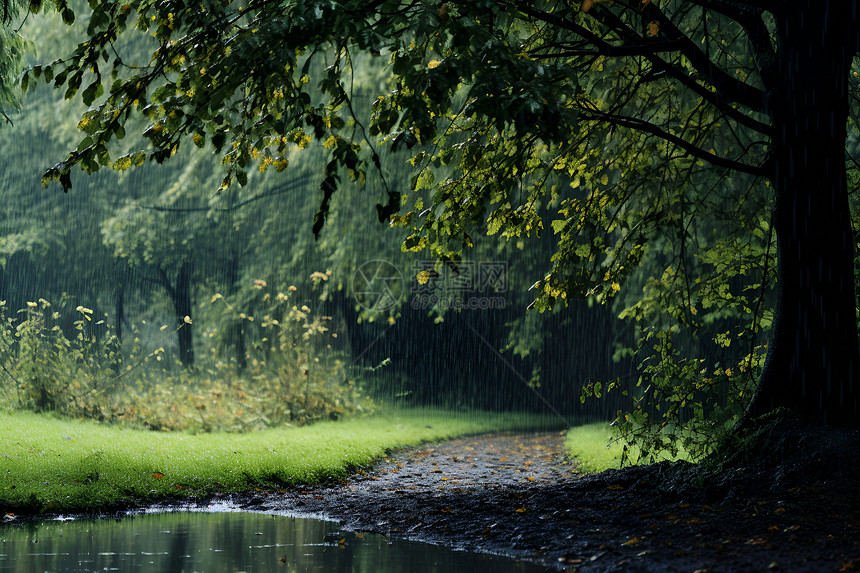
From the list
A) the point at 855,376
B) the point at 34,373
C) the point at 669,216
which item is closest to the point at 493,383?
the point at 34,373

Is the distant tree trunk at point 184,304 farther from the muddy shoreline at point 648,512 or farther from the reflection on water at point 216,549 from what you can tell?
the reflection on water at point 216,549

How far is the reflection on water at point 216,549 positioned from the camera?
5.72m

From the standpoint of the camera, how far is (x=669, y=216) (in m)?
8.94

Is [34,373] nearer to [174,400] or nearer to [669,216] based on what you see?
[174,400]

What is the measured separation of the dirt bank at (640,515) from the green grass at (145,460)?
30.3 inches

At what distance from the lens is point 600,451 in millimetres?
12992

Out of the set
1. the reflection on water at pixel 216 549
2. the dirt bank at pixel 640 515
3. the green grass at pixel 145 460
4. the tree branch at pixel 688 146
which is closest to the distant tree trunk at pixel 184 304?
the green grass at pixel 145 460

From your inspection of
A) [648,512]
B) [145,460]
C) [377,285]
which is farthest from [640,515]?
[377,285]

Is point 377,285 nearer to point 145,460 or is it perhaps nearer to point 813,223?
point 145,460

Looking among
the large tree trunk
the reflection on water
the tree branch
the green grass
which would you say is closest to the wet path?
the green grass

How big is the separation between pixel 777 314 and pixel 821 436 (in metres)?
1.29

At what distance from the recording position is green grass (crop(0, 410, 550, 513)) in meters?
8.51

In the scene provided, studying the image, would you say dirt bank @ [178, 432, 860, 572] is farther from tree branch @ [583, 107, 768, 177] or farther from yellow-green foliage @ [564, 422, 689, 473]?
tree branch @ [583, 107, 768, 177]

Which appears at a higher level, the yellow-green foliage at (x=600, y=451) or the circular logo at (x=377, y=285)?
the circular logo at (x=377, y=285)
